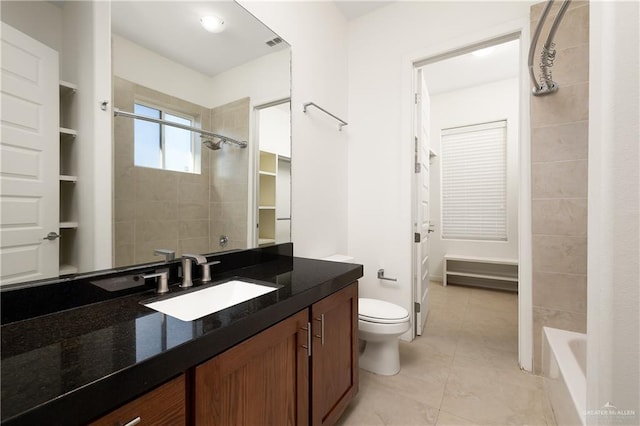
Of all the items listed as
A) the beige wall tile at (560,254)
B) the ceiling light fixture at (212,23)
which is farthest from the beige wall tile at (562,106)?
the ceiling light fixture at (212,23)

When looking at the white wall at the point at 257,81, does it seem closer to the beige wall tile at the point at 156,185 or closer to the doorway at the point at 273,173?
the doorway at the point at 273,173

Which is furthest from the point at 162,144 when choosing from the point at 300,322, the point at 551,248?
the point at 551,248

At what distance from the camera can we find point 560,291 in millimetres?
1756

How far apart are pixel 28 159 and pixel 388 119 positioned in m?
2.22

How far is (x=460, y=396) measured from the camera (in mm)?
1612

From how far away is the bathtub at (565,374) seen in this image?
1101 mm

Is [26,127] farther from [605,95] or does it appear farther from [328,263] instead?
[605,95]

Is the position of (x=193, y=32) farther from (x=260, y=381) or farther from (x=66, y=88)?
(x=260, y=381)

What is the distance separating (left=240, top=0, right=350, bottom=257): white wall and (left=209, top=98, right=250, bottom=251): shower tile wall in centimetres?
41

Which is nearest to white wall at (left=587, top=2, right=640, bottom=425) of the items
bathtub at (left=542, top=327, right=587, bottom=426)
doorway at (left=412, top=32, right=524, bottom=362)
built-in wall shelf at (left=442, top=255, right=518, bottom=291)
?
bathtub at (left=542, top=327, right=587, bottom=426)

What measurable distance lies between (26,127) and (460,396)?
2315 mm

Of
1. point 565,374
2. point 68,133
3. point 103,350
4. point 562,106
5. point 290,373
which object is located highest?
point 562,106

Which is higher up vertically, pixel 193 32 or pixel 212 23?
pixel 212 23

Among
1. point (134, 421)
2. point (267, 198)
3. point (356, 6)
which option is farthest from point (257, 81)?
point (134, 421)
